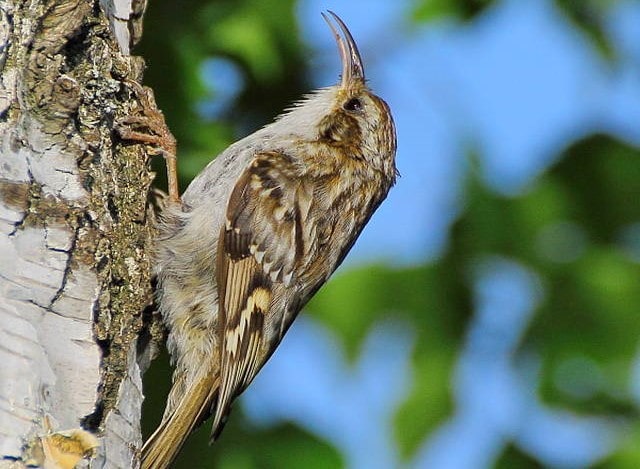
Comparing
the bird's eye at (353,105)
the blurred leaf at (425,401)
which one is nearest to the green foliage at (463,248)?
the blurred leaf at (425,401)

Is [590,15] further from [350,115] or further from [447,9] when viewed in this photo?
[350,115]

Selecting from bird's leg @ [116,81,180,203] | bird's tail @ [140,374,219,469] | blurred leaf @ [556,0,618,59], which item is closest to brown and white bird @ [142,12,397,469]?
bird's tail @ [140,374,219,469]

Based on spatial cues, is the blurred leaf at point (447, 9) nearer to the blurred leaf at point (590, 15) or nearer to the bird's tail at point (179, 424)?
the blurred leaf at point (590, 15)

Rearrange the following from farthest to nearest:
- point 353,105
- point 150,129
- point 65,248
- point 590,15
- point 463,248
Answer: point 353,105 < point 590,15 < point 463,248 < point 150,129 < point 65,248

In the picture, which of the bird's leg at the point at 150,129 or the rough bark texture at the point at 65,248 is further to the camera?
the bird's leg at the point at 150,129

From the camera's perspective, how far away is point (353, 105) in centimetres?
371

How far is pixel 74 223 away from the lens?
7.48 ft

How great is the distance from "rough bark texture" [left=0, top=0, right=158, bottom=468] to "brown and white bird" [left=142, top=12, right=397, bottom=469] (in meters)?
0.43

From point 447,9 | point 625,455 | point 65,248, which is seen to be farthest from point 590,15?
point 65,248

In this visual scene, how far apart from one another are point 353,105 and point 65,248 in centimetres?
164

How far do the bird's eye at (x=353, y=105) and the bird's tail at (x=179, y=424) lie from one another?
1033mm

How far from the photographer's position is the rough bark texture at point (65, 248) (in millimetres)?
2051

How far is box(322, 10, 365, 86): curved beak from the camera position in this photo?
3.61 m

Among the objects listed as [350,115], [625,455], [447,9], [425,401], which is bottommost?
[425,401]
